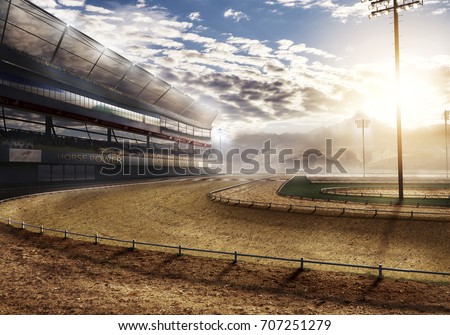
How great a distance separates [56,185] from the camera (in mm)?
43625

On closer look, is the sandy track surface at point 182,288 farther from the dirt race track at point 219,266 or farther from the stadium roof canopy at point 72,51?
the stadium roof canopy at point 72,51

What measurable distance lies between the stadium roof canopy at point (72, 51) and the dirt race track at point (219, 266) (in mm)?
26698

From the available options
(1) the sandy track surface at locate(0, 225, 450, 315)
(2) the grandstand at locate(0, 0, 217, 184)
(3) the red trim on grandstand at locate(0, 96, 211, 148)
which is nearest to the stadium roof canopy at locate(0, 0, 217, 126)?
(2) the grandstand at locate(0, 0, 217, 184)

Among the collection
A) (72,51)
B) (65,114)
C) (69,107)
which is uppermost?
(72,51)

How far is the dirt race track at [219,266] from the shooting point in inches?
368

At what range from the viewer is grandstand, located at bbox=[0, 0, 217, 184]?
3953 cm

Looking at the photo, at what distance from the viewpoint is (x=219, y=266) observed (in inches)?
512

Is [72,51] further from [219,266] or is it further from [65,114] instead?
[219,266]

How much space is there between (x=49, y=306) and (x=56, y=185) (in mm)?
39074

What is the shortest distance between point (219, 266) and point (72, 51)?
4736cm

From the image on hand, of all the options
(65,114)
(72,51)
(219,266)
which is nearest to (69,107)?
(65,114)

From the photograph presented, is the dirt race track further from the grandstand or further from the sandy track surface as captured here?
the grandstand

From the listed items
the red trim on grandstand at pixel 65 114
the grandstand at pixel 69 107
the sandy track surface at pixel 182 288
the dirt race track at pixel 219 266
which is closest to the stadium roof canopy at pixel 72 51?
the grandstand at pixel 69 107

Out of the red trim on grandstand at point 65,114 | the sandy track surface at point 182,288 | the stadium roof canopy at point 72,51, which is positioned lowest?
the sandy track surface at point 182,288
